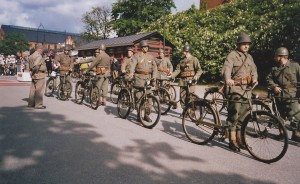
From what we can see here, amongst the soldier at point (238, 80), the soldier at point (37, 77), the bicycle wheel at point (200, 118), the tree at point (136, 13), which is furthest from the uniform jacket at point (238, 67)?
the tree at point (136, 13)

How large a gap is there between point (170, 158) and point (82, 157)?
1428mm

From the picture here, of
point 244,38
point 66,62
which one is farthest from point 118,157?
point 66,62

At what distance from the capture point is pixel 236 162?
15.3ft

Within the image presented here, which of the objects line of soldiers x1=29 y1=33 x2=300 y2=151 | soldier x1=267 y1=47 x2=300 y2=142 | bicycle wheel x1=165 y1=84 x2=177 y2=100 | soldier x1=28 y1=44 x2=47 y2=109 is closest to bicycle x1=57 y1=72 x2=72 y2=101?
soldier x1=28 y1=44 x2=47 y2=109

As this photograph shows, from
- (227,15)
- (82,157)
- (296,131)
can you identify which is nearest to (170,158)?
A: (82,157)

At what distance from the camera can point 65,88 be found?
38.2 ft

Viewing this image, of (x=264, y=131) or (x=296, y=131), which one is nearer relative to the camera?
(x=264, y=131)

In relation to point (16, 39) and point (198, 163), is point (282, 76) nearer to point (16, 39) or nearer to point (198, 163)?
point (198, 163)

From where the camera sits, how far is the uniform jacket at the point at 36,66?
9.49 meters

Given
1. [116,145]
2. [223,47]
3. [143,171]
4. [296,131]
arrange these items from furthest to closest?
[223,47], [296,131], [116,145], [143,171]

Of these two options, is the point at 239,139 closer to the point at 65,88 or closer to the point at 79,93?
the point at 79,93


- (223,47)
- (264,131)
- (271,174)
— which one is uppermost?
(223,47)

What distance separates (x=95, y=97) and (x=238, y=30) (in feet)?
62.2

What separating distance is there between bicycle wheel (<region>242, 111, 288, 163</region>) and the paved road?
0.16 metres
